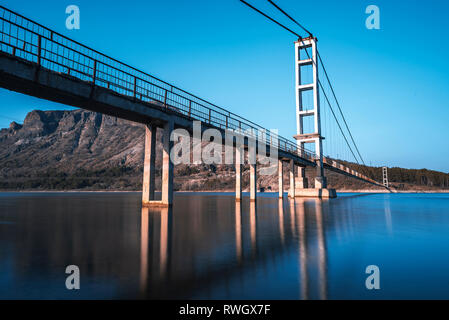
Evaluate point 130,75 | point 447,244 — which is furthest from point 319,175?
point 447,244

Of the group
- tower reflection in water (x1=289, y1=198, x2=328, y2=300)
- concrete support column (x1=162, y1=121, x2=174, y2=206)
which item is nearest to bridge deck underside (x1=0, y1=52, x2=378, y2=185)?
concrete support column (x1=162, y1=121, x2=174, y2=206)

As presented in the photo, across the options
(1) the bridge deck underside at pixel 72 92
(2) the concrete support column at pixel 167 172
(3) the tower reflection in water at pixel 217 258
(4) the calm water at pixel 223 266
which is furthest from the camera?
(2) the concrete support column at pixel 167 172

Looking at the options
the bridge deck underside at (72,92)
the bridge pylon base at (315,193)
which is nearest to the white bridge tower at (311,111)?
the bridge pylon base at (315,193)

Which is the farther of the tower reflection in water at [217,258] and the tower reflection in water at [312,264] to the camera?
the tower reflection in water at [217,258]

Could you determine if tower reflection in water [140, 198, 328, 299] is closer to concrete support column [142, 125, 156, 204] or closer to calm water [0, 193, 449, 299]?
calm water [0, 193, 449, 299]

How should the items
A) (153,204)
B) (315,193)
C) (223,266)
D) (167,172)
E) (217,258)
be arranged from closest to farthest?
(223,266) → (217,258) → (167,172) → (153,204) → (315,193)

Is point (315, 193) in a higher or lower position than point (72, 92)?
lower

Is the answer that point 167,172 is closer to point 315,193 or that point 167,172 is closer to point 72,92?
point 72,92

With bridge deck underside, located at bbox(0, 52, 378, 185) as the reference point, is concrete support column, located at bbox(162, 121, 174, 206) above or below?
below

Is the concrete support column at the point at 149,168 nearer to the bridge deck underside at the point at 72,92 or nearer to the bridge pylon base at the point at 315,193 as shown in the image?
the bridge deck underside at the point at 72,92

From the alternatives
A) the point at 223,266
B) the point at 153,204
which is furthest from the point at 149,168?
the point at 223,266

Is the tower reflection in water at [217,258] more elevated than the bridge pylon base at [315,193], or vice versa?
the bridge pylon base at [315,193]

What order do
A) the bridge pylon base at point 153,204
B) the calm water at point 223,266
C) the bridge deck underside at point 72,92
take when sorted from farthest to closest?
the bridge pylon base at point 153,204, the bridge deck underside at point 72,92, the calm water at point 223,266
